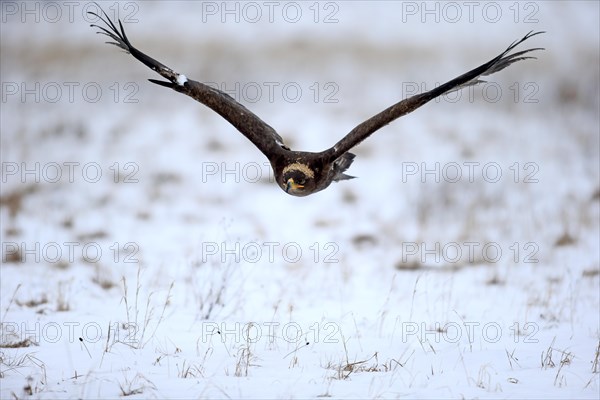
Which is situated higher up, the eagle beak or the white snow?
the white snow

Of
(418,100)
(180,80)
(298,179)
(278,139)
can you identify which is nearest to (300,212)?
(278,139)

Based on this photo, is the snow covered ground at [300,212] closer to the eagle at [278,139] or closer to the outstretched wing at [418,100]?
the eagle at [278,139]

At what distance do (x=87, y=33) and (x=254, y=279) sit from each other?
15400 millimetres

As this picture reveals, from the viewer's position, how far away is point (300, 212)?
10.8m

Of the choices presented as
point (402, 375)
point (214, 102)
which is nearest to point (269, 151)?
point (214, 102)

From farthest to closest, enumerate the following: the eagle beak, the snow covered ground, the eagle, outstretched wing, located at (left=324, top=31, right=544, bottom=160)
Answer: the eagle beak
the eagle
outstretched wing, located at (left=324, top=31, right=544, bottom=160)
the snow covered ground

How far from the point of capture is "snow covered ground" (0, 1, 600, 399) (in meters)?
4.71

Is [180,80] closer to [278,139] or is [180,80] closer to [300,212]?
[278,139]

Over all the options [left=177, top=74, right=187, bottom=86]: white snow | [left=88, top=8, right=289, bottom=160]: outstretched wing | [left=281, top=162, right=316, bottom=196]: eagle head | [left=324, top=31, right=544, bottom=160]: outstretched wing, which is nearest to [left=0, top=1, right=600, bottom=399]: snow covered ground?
[left=281, top=162, right=316, bottom=196]: eagle head

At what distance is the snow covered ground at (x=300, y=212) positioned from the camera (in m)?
4.71

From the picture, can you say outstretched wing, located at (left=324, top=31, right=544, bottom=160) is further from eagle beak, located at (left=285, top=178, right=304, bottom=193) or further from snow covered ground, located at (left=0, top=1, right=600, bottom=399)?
snow covered ground, located at (left=0, top=1, right=600, bottom=399)

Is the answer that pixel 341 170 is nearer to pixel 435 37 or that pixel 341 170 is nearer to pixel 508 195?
pixel 508 195

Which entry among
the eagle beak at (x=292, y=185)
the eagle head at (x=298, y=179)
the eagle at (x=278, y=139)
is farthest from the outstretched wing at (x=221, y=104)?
the eagle beak at (x=292, y=185)

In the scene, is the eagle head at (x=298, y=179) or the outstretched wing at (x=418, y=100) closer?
the outstretched wing at (x=418, y=100)
